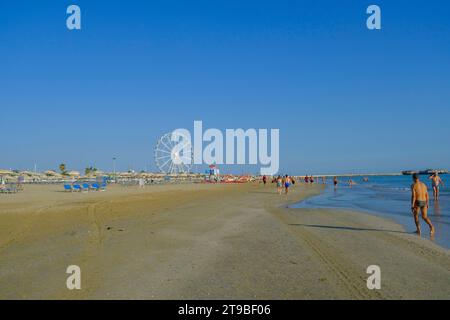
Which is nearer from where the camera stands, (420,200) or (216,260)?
(216,260)

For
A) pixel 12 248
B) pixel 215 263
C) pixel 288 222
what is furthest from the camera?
pixel 288 222

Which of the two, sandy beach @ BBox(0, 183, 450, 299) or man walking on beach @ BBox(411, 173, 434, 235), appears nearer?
sandy beach @ BBox(0, 183, 450, 299)

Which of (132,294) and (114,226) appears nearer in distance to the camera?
(132,294)

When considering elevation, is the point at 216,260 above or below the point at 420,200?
below

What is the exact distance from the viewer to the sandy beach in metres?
5.29

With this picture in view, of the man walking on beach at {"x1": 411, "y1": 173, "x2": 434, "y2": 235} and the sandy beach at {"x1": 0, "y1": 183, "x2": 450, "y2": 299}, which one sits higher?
the man walking on beach at {"x1": 411, "y1": 173, "x2": 434, "y2": 235}

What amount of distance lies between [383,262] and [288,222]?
586 cm

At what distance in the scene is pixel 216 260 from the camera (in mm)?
7074

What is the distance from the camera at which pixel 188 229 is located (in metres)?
11.0

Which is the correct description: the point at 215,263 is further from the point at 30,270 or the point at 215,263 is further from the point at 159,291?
the point at 30,270

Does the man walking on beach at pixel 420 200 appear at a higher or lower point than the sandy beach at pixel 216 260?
higher

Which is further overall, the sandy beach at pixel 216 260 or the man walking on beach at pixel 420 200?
the man walking on beach at pixel 420 200

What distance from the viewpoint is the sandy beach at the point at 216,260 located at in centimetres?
529
